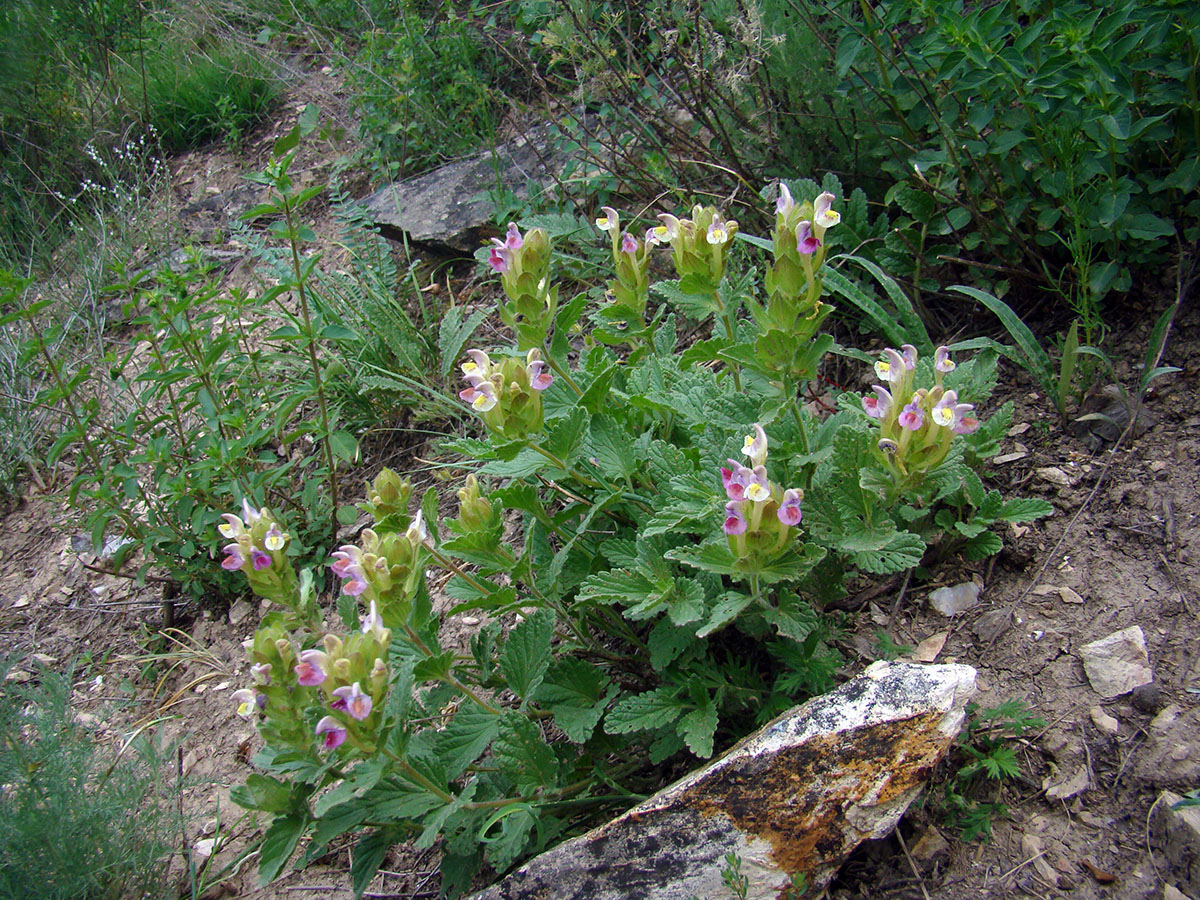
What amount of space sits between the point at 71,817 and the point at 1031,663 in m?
2.26

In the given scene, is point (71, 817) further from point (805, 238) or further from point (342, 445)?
point (805, 238)

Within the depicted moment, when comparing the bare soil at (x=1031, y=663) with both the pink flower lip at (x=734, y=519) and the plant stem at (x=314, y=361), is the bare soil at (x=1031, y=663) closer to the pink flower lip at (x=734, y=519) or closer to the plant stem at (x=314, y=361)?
the plant stem at (x=314, y=361)

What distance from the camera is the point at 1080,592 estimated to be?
1.98 metres

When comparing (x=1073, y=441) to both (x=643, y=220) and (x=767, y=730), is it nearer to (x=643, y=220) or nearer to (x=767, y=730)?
(x=767, y=730)

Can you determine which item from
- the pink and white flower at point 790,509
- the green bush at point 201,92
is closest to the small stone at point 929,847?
the pink and white flower at point 790,509

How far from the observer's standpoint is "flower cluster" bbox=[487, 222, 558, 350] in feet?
6.34

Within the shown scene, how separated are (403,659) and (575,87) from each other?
349cm

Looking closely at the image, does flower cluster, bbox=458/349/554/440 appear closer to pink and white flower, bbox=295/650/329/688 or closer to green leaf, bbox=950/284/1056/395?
pink and white flower, bbox=295/650/329/688

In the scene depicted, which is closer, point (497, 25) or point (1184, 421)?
point (1184, 421)

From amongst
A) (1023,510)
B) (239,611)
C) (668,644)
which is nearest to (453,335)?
(239,611)

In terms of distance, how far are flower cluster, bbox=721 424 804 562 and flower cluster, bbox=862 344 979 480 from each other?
278 millimetres

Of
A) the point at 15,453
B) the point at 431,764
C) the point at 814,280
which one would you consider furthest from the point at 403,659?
the point at 15,453

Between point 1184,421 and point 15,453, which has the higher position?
point 15,453

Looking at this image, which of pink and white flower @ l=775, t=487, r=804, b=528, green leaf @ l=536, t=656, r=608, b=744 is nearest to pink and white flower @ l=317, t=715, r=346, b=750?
green leaf @ l=536, t=656, r=608, b=744
